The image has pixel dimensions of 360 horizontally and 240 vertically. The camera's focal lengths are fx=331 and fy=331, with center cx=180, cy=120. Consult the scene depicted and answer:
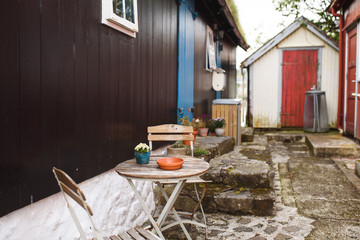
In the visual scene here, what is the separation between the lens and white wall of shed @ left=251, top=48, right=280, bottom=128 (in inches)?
430

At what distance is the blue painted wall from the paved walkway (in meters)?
2.15

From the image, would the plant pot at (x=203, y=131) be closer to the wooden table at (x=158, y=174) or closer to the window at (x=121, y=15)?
the window at (x=121, y=15)

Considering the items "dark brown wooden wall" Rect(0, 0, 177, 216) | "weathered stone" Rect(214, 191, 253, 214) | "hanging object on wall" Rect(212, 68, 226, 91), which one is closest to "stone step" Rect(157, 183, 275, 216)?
"weathered stone" Rect(214, 191, 253, 214)

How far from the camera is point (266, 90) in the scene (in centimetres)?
1106

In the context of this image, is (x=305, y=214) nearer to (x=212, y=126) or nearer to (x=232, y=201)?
(x=232, y=201)

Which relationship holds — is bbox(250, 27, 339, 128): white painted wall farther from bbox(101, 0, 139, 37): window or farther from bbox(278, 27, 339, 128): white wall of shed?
bbox(101, 0, 139, 37): window

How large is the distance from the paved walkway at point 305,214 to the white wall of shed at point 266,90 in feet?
16.9

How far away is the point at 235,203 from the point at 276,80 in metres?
7.64

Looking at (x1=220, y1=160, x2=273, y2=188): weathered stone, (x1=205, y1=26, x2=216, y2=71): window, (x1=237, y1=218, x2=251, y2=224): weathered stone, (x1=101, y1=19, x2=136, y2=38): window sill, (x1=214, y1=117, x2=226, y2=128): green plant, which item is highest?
(x1=205, y1=26, x2=216, y2=71): window

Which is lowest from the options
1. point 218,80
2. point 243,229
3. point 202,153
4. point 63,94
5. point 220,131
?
point 243,229

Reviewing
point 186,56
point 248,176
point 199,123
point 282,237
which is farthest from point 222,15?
point 282,237

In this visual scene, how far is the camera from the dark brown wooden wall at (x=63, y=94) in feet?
6.75

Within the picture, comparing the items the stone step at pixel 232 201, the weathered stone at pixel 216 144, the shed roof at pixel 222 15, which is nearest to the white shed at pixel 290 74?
the shed roof at pixel 222 15

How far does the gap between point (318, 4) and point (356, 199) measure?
931 cm
